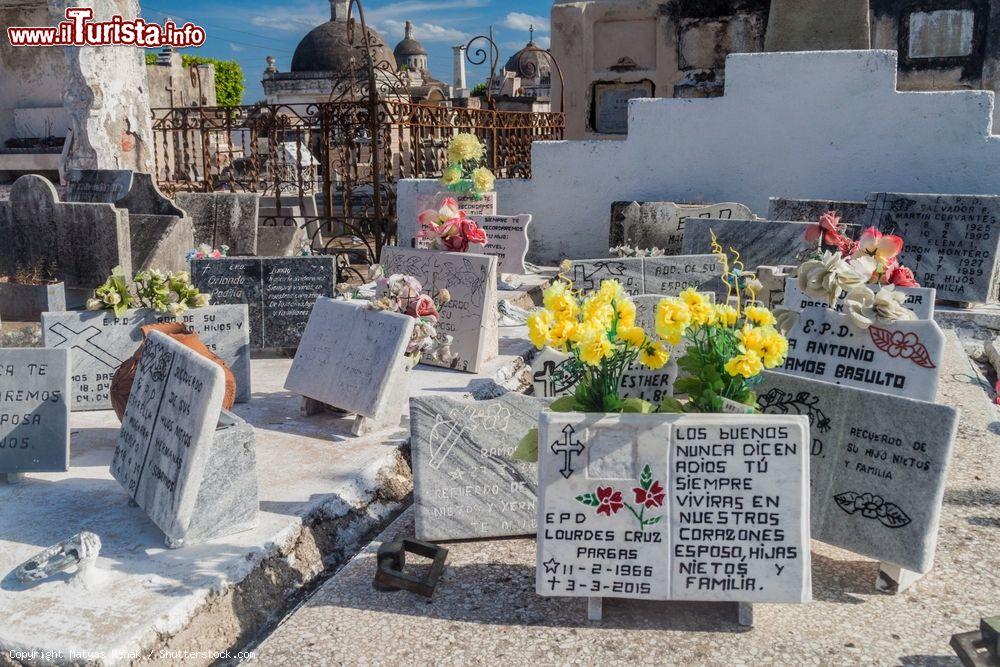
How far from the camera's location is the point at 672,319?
3.13 meters

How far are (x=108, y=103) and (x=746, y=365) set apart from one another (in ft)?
36.7

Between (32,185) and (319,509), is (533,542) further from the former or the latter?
(32,185)

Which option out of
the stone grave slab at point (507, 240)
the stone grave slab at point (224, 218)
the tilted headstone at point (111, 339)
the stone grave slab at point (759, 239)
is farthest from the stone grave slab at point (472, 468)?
the stone grave slab at point (224, 218)

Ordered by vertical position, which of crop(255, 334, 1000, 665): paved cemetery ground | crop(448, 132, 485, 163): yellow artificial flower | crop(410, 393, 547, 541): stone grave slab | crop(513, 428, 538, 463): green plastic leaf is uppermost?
crop(448, 132, 485, 163): yellow artificial flower

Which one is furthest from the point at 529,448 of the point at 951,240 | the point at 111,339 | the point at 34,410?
the point at 951,240

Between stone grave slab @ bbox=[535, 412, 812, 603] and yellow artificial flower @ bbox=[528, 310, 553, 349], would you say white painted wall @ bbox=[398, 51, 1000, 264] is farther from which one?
yellow artificial flower @ bbox=[528, 310, 553, 349]

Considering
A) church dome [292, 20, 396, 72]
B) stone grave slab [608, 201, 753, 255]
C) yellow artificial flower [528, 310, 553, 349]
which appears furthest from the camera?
church dome [292, 20, 396, 72]

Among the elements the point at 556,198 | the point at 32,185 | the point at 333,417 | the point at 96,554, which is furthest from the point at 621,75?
the point at 96,554

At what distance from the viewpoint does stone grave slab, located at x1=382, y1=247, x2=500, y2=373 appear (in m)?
6.49

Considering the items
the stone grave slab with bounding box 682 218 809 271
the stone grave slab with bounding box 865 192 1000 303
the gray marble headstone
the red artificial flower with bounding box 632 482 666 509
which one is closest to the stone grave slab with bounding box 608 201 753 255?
the stone grave slab with bounding box 682 218 809 271

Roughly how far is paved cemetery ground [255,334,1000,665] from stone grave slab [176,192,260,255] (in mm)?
6626

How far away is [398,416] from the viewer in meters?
5.30

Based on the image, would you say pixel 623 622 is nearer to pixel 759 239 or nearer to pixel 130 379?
pixel 130 379

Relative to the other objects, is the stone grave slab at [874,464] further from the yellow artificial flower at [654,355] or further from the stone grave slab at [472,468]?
the stone grave slab at [472,468]
